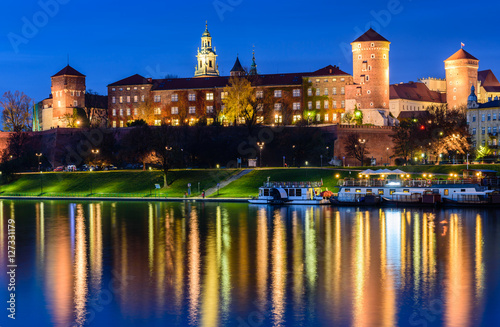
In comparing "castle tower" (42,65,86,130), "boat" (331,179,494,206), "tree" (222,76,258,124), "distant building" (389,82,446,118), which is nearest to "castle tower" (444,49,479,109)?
"distant building" (389,82,446,118)

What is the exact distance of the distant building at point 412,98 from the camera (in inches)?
5659

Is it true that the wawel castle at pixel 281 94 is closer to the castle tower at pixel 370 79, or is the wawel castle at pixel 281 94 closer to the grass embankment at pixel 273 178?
the castle tower at pixel 370 79

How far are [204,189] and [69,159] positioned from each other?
36471 mm

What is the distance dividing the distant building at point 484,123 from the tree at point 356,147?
16.6 metres

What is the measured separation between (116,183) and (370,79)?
49324 mm

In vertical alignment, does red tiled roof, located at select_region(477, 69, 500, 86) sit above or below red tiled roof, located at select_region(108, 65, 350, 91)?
above

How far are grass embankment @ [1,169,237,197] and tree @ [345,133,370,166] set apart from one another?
21.9 meters

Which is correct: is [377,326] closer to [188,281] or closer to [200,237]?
[188,281]

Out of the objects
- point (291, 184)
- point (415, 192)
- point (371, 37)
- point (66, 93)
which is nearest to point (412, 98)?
point (371, 37)

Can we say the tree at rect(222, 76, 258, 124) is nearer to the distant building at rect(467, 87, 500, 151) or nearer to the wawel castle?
the wawel castle

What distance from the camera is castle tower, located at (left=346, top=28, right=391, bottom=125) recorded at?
363 ft

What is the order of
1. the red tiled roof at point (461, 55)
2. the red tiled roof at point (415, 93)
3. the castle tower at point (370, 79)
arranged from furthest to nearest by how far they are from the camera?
1. the red tiled roof at point (415, 93)
2. the red tiled roof at point (461, 55)
3. the castle tower at point (370, 79)

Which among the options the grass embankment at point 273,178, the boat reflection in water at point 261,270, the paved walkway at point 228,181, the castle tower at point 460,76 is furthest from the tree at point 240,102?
the boat reflection in water at point 261,270

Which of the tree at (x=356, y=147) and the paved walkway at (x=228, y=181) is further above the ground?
the tree at (x=356, y=147)
